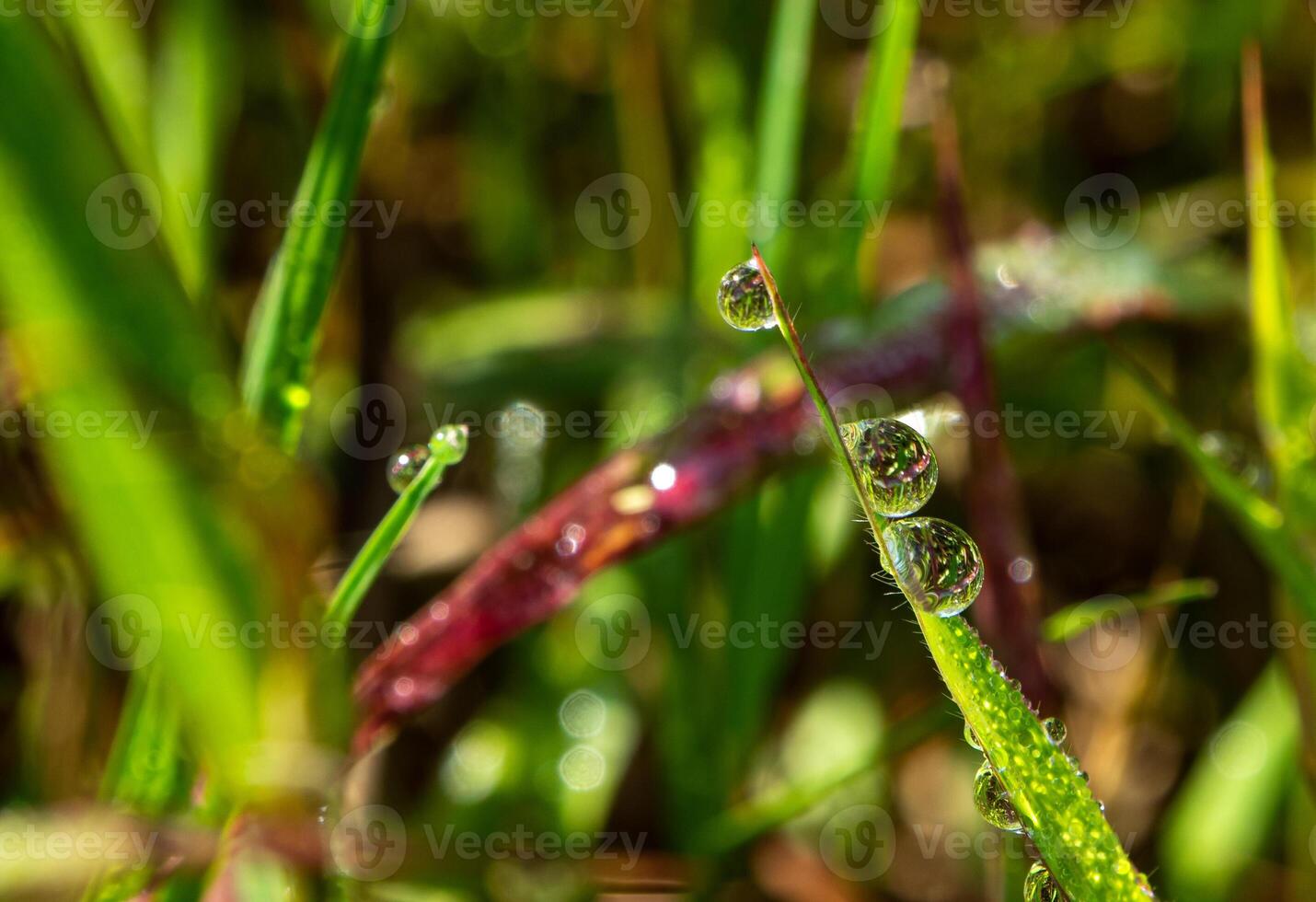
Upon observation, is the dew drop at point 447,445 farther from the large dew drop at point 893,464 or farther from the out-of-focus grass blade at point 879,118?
the out-of-focus grass blade at point 879,118

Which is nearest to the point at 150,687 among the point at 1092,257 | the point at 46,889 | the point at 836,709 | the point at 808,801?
the point at 46,889

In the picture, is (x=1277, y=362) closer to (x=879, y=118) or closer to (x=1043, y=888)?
(x=879, y=118)

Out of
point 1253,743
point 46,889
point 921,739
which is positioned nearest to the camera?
point 46,889

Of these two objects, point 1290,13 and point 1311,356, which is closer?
point 1311,356

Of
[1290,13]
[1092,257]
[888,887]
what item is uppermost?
[1290,13]

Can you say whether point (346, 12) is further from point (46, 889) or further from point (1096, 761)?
point (1096, 761)

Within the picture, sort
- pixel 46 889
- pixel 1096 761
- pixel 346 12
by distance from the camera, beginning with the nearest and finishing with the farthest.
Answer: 1. pixel 46 889
2. pixel 1096 761
3. pixel 346 12

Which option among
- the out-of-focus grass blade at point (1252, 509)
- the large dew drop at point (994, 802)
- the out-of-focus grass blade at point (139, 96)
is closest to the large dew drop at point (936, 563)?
the large dew drop at point (994, 802)
